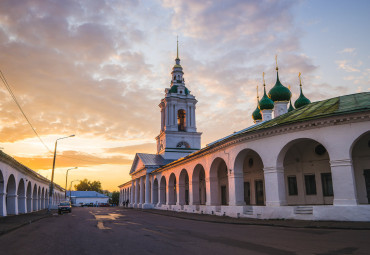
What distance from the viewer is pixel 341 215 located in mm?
14727

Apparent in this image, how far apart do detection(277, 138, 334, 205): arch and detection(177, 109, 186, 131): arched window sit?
31.0 m

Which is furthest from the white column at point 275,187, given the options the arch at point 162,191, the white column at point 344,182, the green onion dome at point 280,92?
the arch at point 162,191

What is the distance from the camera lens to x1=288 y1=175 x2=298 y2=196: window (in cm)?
2062

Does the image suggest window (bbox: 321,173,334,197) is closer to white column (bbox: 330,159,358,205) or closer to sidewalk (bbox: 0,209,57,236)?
white column (bbox: 330,159,358,205)

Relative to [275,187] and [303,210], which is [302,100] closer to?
[275,187]

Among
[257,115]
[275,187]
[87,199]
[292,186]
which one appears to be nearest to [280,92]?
[257,115]

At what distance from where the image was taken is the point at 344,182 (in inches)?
595

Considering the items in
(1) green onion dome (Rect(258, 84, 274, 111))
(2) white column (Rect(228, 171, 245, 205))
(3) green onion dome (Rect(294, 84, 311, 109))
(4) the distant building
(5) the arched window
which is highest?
(5) the arched window

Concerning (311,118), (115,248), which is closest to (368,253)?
(115,248)

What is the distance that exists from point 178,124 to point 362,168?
119ft

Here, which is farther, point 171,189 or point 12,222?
point 171,189

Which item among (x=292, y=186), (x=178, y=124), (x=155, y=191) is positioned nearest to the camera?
(x=292, y=186)

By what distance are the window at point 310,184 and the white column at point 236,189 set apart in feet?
13.8

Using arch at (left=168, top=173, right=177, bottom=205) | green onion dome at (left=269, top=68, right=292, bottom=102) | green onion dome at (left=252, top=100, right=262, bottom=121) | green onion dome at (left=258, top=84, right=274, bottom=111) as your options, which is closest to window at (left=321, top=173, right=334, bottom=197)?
green onion dome at (left=269, top=68, right=292, bottom=102)
